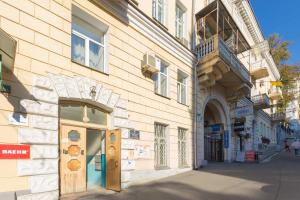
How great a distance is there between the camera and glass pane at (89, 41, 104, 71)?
34.6ft

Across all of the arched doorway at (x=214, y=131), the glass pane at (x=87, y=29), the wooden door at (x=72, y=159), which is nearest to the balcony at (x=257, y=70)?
the arched doorway at (x=214, y=131)

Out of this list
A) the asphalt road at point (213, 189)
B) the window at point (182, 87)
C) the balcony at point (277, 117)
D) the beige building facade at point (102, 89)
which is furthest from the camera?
the balcony at point (277, 117)

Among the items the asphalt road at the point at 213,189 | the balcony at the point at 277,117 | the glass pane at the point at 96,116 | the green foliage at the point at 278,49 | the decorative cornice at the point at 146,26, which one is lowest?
the asphalt road at the point at 213,189

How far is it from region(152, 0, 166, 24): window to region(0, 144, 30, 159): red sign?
25.9 ft

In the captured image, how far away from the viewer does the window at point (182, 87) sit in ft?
52.1

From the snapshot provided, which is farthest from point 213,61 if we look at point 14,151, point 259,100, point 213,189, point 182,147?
point 259,100

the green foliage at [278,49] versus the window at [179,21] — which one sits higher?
the green foliage at [278,49]

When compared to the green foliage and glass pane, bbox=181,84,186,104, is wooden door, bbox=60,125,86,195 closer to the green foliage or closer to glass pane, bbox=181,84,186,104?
glass pane, bbox=181,84,186,104

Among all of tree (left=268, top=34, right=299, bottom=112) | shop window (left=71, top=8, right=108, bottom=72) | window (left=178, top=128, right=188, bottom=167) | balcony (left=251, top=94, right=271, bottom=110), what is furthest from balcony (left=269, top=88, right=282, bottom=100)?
shop window (left=71, top=8, right=108, bottom=72)

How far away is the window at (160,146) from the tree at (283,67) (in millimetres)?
34587

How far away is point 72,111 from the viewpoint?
9.52 metres

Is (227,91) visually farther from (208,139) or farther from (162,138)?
(162,138)

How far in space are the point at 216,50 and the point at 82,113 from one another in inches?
333

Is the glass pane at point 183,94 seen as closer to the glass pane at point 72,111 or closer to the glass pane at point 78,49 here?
the glass pane at point 78,49
